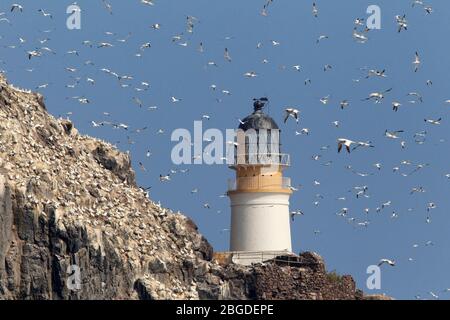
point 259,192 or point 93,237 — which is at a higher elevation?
point 259,192

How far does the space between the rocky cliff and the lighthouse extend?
3.09 metres

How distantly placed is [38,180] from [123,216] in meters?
7.39

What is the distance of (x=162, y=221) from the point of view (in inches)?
7170

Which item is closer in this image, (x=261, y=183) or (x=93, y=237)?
(x=93, y=237)

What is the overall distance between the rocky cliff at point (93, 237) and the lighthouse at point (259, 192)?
3.09 metres

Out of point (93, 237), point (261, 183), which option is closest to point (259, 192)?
point (261, 183)

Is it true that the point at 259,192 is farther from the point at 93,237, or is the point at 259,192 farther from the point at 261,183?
the point at 93,237

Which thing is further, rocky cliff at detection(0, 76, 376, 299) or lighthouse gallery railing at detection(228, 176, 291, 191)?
lighthouse gallery railing at detection(228, 176, 291, 191)

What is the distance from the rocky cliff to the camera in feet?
558

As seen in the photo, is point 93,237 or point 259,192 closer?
point 93,237

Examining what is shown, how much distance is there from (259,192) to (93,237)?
58.0ft

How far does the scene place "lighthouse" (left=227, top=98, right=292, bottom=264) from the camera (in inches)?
7372

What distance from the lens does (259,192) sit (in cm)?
18838
